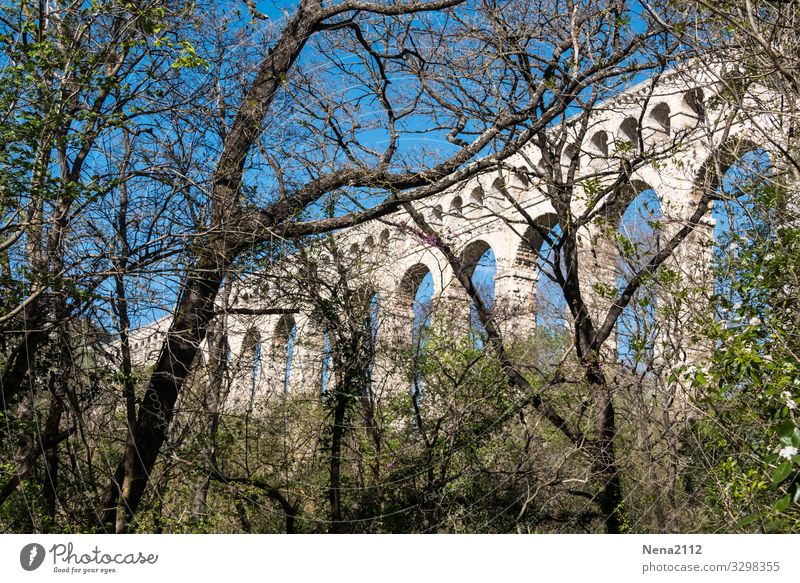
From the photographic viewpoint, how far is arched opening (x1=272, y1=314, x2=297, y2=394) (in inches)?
174

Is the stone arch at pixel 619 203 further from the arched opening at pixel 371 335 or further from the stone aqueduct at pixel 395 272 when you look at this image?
the arched opening at pixel 371 335

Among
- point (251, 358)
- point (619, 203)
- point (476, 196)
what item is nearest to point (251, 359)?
point (251, 358)

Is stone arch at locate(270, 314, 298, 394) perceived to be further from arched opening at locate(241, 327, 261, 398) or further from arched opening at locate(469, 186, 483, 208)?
arched opening at locate(469, 186, 483, 208)

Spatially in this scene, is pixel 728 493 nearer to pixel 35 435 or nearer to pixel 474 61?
pixel 474 61

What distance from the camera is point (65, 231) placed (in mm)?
3426

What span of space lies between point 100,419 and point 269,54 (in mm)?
2086

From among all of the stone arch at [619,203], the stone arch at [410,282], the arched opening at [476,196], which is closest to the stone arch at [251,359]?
the stone arch at [410,282]

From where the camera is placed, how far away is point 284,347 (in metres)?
4.50

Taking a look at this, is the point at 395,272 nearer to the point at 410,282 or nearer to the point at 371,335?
the point at 410,282

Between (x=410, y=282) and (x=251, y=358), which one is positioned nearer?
(x=251, y=358)

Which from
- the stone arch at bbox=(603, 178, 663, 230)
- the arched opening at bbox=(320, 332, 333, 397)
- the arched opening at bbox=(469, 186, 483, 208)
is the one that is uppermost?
the arched opening at bbox=(469, 186, 483, 208)

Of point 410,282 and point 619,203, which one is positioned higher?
point 619,203

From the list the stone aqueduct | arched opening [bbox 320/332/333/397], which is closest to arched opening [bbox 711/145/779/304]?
the stone aqueduct

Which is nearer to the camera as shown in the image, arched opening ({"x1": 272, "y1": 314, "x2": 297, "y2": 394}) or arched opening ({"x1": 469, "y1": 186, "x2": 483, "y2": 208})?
arched opening ({"x1": 272, "y1": 314, "x2": 297, "y2": 394})
